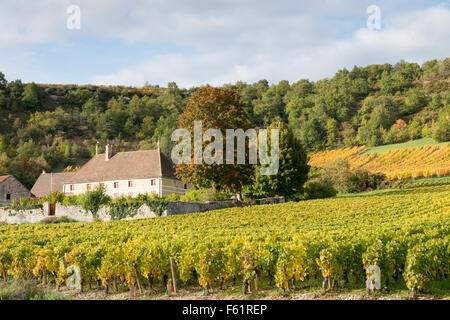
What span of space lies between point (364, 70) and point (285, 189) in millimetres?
123007

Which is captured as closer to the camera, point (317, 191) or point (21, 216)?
point (21, 216)

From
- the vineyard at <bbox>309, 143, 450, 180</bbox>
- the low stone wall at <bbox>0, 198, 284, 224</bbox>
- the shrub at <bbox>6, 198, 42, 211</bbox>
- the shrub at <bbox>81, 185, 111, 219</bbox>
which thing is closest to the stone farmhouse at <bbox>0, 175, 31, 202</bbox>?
the shrub at <bbox>6, 198, 42, 211</bbox>

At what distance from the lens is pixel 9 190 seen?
2361 inches

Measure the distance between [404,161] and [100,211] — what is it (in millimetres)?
59127

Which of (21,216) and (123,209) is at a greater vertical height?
(123,209)

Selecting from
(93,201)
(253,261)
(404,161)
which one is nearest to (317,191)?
(93,201)

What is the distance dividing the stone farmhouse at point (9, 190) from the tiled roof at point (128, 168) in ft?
21.7

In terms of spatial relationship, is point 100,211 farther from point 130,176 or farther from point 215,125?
point 130,176

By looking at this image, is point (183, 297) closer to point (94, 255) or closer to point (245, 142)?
point (94, 255)

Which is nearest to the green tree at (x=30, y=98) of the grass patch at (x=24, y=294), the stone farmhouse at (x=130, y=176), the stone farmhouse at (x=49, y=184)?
the stone farmhouse at (x=49, y=184)

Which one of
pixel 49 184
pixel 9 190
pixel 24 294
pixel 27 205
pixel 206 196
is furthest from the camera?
pixel 49 184

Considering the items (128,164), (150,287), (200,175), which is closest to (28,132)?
(128,164)

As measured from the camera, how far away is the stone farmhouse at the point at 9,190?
59125 millimetres

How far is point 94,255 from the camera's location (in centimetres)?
1681
